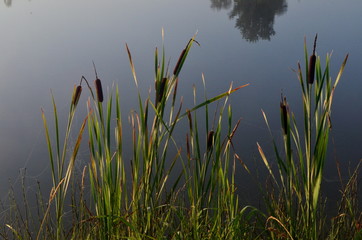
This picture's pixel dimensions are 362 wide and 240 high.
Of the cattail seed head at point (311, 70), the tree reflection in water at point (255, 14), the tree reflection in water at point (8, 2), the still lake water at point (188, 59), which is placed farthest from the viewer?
the tree reflection in water at point (8, 2)

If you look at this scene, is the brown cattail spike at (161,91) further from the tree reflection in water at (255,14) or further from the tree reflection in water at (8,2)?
the tree reflection in water at (8,2)

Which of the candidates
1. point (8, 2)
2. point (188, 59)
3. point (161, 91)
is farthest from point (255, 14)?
point (161, 91)

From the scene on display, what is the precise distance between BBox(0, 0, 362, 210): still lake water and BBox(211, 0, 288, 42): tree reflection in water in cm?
1

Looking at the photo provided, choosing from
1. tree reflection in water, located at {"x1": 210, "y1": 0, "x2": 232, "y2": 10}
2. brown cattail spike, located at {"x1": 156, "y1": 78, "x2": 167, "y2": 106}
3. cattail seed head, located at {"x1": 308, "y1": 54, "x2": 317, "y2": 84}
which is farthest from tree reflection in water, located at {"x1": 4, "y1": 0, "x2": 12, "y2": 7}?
cattail seed head, located at {"x1": 308, "y1": 54, "x2": 317, "y2": 84}

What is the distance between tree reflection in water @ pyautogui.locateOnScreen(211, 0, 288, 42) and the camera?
4797mm

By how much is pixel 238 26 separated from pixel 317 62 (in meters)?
4.23

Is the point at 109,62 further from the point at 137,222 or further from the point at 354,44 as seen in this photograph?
the point at 137,222

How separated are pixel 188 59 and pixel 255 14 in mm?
1851

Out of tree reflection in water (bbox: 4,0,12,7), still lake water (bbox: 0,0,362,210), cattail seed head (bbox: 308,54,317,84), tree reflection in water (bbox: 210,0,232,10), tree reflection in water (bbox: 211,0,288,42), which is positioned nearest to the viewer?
cattail seed head (bbox: 308,54,317,84)

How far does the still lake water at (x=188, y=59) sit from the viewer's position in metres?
2.89

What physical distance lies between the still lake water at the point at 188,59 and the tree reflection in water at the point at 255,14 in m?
0.01

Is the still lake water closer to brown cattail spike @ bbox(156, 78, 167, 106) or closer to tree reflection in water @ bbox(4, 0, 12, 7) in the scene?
tree reflection in water @ bbox(4, 0, 12, 7)

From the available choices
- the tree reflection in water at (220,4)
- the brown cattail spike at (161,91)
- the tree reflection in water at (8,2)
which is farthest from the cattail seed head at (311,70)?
the tree reflection in water at (8,2)

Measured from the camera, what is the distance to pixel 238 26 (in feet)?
16.6
